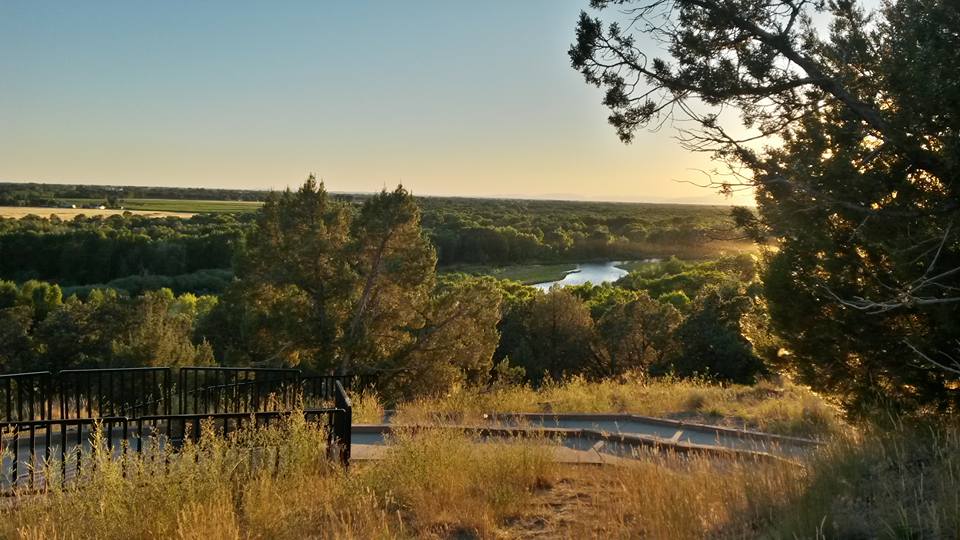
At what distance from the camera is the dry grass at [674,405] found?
10.0 meters

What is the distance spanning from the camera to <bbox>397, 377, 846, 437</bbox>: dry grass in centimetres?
1002

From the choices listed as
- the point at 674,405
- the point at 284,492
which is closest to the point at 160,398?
the point at 284,492

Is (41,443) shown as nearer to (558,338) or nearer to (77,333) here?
(77,333)

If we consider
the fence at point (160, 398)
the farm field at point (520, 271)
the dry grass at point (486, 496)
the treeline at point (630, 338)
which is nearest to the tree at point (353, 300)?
the treeline at point (630, 338)

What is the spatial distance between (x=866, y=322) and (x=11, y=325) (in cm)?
3439

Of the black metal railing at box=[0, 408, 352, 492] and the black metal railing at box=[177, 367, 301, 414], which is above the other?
the black metal railing at box=[0, 408, 352, 492]

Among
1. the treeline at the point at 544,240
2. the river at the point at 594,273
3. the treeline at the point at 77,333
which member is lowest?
the river at the point at 594,273

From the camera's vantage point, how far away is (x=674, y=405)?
12086mm

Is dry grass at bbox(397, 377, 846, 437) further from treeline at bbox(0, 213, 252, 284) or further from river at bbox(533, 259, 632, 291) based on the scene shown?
river at bbox(533, 259, 632, 291)

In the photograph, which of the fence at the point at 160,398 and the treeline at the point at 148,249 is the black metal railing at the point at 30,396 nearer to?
the fence at the point at 160,398

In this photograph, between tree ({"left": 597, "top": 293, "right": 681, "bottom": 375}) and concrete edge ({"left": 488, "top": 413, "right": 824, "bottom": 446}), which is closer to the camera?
concrete edge ({"left": 488, "top": 413, "right": 824, "bottom": 446})

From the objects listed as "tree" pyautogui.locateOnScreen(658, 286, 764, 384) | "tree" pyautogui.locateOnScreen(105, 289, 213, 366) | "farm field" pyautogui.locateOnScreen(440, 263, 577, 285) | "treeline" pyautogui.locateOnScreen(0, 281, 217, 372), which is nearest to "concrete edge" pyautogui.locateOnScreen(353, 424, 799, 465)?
"tree" pyautogui.locateOnScreen(105, 289, 213, 366)

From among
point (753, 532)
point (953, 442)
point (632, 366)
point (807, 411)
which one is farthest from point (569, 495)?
point (632, 366)

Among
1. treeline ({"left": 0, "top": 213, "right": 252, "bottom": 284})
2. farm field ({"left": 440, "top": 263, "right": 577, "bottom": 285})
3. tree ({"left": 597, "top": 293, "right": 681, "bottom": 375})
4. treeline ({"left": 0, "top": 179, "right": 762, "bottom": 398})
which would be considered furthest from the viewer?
farm field ({"left": 440, "top": 263, "right": 577, "bottom": 285})
